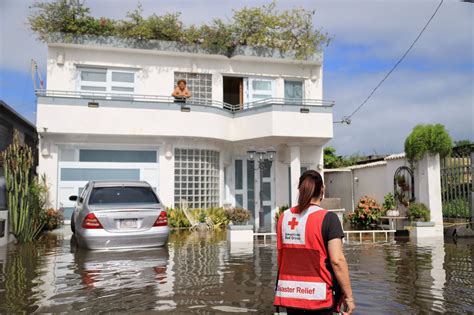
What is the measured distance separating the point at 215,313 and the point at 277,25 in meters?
15.4

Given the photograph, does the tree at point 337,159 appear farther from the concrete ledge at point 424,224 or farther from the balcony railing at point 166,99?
the concrete ledge at point 424,224

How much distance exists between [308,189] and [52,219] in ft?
45.1

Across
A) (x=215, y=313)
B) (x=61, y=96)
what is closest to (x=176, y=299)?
(x=215, y=313)

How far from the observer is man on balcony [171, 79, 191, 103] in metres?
17.3

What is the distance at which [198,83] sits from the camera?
735 inches

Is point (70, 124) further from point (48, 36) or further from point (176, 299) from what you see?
point (176, 299)

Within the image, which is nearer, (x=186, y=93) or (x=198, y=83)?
(x=186, y=93)

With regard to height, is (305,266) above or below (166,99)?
below

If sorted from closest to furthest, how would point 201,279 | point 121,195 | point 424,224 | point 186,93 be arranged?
1. point 201,279
2. point 121,195
3. point 424,224
4. point 186,93

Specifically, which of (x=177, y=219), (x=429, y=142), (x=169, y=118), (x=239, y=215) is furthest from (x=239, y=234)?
(x=429, y=142)

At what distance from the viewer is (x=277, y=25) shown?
1861cm

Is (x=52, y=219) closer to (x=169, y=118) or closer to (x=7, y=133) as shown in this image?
(x=7, y=133)

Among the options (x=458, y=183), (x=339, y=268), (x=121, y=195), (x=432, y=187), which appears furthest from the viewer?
(x=458, y=183)

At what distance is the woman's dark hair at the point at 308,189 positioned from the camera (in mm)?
3432
